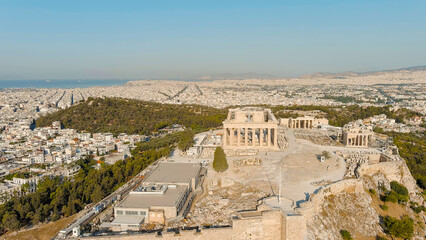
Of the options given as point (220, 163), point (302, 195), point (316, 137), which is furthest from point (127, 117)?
point (302, 195)

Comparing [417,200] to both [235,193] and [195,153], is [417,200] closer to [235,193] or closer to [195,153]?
[235,193]

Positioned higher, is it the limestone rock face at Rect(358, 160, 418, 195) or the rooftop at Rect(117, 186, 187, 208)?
the rooftop at Rect(117, 186, 187, 208)

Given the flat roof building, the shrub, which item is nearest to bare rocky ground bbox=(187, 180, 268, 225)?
the flat roof building

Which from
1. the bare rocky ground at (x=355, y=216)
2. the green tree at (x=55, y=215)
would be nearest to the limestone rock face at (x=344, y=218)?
the bare rocky ground at (x=355, y=216)

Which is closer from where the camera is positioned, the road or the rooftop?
the road

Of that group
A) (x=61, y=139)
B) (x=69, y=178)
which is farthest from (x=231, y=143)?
(x=61, y=139)

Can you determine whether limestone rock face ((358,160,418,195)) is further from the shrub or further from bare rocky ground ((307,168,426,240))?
the shrub
